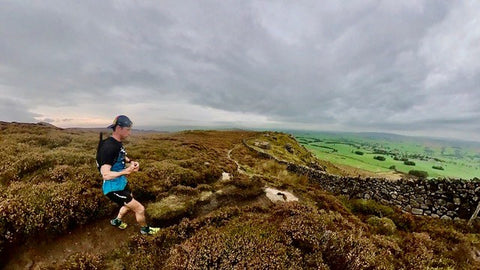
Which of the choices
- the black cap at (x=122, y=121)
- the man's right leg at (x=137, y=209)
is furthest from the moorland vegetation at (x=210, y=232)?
the black cap at (x=122, y=121)

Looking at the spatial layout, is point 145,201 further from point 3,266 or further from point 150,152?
point 150,152

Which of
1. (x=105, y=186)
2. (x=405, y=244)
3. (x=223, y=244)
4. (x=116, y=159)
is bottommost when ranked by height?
(x=405, y=244)

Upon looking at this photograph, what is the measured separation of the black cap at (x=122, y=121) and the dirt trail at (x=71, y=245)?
12.7ft

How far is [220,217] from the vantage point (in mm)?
7801

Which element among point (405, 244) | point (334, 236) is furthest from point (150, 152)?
point (405, 244)

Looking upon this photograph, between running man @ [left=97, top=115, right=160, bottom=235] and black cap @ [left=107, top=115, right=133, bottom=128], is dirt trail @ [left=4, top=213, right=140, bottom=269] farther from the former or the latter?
black cap @ [left=107, top=115, right=133, bottom=128]

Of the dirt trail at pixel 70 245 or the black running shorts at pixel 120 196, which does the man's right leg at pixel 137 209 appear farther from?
the dirt trail at pixel 70 245

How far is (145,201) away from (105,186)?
3844 millimetres

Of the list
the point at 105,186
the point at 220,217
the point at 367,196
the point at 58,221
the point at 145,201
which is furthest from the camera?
the point at 367,196

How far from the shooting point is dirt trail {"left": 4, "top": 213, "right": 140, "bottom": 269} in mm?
5914

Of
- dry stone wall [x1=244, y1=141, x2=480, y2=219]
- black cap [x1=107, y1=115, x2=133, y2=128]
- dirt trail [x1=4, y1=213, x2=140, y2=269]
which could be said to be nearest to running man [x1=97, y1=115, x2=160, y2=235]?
black cap [x1=107, y1=115, x2=133, y2=128]

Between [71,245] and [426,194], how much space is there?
64.9 ft

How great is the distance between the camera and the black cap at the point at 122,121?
238 inches

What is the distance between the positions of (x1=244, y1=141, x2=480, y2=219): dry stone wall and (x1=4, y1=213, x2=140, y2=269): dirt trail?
17.1 m
